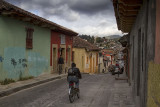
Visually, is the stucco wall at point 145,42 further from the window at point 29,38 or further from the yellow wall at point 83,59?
the yellow wall at point 83,59

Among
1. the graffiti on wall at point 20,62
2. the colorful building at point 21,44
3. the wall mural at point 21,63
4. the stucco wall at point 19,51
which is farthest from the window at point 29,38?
the graffiti on wall at point 20,62

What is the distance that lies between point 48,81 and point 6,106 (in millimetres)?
7727

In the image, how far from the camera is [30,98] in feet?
30.3

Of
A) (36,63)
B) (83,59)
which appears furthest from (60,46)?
(83,59)

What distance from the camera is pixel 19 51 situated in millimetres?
13875

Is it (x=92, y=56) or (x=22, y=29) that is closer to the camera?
(x=22, y=29)

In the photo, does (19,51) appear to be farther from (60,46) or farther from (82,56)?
(82,56)

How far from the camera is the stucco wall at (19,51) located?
12180mm

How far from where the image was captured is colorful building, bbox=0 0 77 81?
12.0m

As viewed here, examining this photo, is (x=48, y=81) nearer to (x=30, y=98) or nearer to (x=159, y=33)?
(x=30, y=98)

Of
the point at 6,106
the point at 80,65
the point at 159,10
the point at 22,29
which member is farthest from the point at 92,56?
the point at 159,10

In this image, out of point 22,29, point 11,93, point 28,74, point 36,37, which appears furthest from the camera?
point 36,37

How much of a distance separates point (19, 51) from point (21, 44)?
47 centimetres

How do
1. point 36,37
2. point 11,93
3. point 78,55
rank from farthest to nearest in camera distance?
1. point 78,55
2. point 36,37
3. point 11,93
